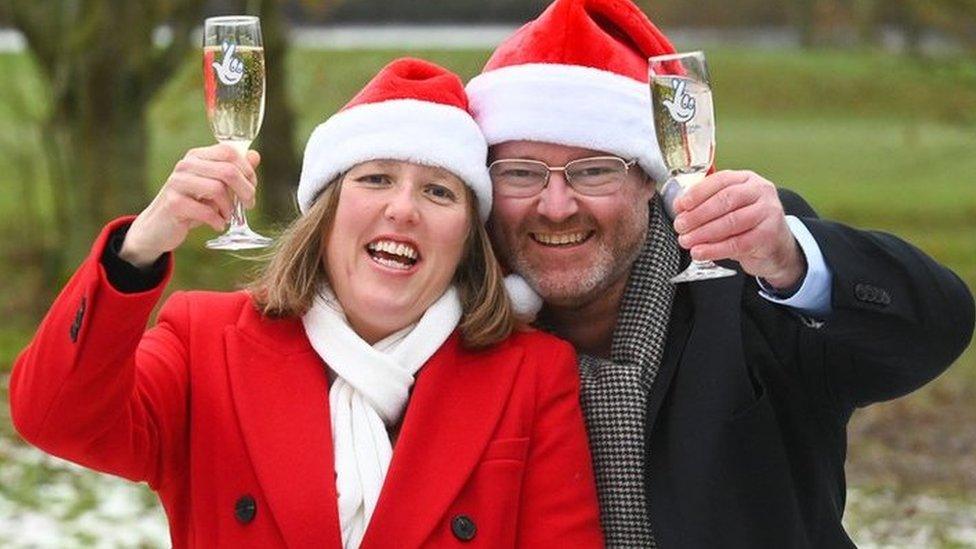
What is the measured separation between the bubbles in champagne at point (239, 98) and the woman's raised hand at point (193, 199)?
0.14m

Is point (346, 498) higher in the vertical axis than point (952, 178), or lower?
higher

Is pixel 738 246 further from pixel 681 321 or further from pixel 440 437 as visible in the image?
pixel 440 437

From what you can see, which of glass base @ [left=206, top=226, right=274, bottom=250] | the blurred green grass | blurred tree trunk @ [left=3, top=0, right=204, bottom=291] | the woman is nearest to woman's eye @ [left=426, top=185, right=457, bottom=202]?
the woman

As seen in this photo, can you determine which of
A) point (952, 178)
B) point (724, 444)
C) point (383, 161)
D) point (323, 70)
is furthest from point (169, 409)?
point (952, 178)

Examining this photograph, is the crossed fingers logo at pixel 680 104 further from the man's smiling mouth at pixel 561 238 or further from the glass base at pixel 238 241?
the glass base at pixel 238 241

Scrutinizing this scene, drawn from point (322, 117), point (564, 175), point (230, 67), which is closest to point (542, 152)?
point (564, 175)

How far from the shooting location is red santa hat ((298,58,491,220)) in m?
3.82

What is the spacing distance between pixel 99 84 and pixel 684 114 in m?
8.41

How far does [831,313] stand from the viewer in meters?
3.73

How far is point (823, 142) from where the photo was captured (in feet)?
77.7

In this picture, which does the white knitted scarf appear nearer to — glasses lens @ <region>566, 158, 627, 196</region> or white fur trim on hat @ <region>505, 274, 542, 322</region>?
white fur trim on hat @ <region>505, 274, 542, 322</region>

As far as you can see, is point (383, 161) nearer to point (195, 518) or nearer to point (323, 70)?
point (195, 518)

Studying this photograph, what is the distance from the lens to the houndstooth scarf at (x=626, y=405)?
3.89 metres

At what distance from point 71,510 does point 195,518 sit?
14.7 ft
